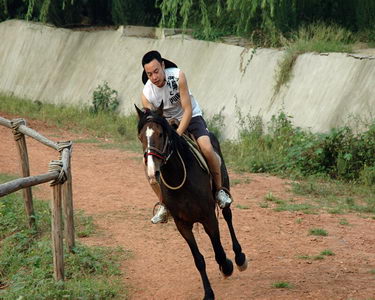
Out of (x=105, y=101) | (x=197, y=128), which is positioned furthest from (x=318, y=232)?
(x=105, y=101)

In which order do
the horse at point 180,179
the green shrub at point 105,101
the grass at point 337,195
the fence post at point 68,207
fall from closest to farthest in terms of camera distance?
the horse at point 180,179 → the fence post at point 68,207 → the grass at point 337,195 → the green shrub at point 105,101

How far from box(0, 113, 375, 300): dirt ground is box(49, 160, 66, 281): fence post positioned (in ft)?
2.64

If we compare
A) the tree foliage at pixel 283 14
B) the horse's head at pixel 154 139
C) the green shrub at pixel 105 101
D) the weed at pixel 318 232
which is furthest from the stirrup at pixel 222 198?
the green shrub at pixel 105 101

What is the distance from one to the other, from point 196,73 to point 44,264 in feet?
33.7

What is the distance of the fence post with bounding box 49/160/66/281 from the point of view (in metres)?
7.97

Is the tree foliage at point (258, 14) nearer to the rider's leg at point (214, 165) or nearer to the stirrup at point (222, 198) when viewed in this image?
the rider's leg at point (214, 165)

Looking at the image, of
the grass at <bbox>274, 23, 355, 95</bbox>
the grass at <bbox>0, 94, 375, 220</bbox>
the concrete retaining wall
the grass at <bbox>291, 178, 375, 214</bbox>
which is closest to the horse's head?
the grass at <bbox>0, 94, 375, 220</bbox>

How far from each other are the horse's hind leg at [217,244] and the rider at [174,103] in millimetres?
398

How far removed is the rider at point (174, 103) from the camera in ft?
26.0

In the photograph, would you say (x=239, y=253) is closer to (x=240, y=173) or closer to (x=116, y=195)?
(x=116, y=195)

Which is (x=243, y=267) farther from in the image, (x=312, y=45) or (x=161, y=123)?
(x=312, y=45)

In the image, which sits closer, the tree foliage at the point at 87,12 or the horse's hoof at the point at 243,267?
the horse's hoof at the point at 243,267

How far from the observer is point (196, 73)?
61.3ft

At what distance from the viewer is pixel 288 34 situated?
17.8 metres
